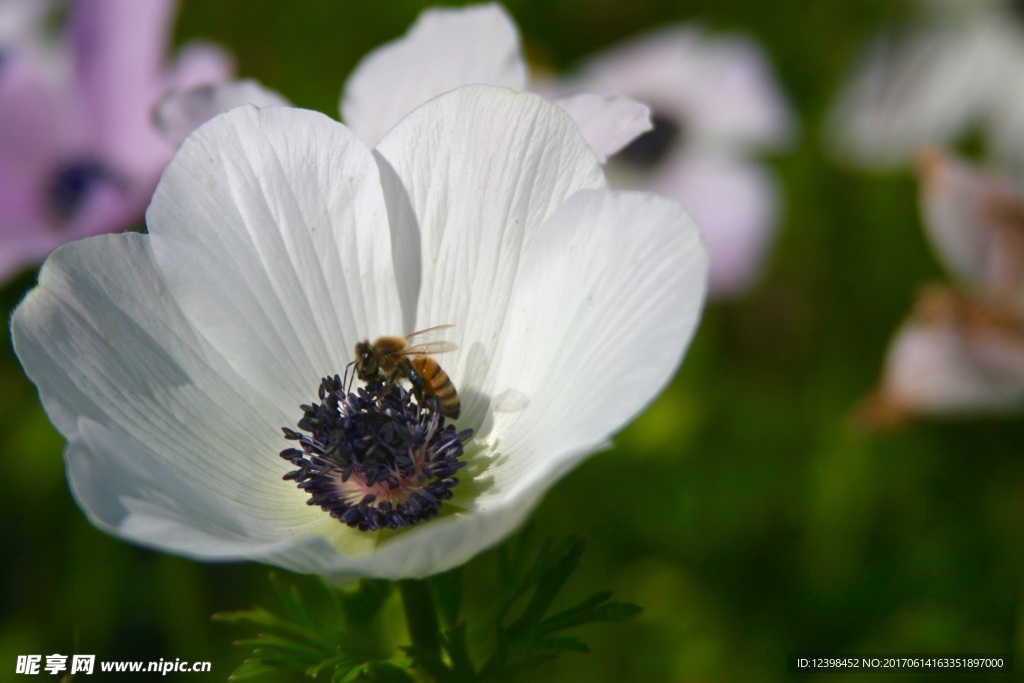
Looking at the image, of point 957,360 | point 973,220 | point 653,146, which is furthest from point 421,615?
point 653,146

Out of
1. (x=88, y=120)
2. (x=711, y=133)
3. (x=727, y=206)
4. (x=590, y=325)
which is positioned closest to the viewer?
(x=590, y=325)

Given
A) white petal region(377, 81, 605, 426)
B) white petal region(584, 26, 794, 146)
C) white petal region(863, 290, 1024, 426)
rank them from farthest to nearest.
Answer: white petal region(584, 26, 794, 146), white petal region(863, 290, 1024, 426), white petal region(377, 81, 605, 426)

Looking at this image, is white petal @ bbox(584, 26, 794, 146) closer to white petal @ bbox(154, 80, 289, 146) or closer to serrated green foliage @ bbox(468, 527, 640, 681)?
white petal @ bbox(154, 80, 289, 146)

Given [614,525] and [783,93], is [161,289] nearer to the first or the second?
[614,525]

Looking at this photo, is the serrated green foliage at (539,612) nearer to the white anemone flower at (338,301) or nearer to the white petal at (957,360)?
the white anemone flower at (338,301)

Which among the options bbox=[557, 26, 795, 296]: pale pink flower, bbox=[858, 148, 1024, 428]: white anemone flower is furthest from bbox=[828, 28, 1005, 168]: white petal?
bbox=[858, 148, 1024, 428]: white anemone flower

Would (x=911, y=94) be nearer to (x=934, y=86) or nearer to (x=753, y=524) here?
(x=934, y=86)
